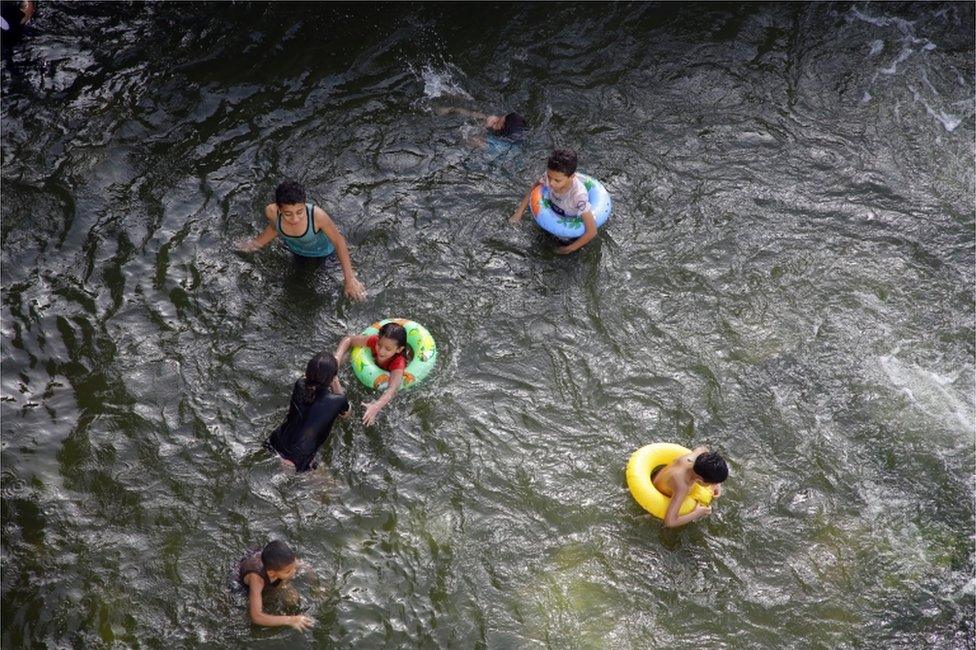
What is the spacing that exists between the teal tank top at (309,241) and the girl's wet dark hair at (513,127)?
2605 millimetres

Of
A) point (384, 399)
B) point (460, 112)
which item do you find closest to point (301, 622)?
point (384, 399)

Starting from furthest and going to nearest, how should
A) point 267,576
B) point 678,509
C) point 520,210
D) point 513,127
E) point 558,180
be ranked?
point 513,127, point 520,210, point 558,180, point 678,509, point 267,576

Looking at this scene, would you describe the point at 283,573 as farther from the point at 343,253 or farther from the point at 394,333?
the point at 343,253

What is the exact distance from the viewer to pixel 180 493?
702 cm

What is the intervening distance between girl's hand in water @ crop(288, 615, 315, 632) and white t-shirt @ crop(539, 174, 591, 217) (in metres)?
4.65

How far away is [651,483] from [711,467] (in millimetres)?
676

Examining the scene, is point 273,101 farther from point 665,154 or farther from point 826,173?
point 826,173

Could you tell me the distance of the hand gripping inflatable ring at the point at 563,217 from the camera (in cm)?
903

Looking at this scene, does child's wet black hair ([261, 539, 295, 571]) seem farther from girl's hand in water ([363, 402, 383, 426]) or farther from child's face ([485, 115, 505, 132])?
child's face ([485, 115, 505, 132])

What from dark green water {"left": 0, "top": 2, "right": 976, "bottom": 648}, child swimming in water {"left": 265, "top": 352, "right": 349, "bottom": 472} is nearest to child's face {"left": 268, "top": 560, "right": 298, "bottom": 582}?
dark green water {"left": 0, "top": 2, "right": 976, "bottom": 648}

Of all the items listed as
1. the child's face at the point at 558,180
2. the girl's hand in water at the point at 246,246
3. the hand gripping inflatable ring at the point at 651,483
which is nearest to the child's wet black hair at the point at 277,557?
the hand gripping inflatable ring at the point at 651,483

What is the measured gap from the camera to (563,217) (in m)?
9.03

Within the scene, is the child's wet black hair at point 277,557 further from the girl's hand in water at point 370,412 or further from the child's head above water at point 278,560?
the girl's hand in water at point 370,412

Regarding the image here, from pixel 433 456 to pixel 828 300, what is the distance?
174 inches
